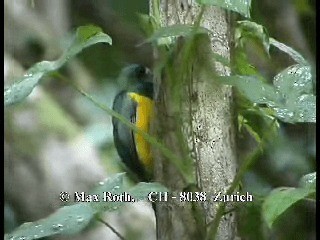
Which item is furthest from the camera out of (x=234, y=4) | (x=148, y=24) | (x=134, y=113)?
(x=134, y=113)

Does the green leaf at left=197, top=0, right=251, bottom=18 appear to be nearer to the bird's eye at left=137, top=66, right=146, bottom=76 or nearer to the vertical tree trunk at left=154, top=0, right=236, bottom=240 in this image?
the vertical tree trunk at left=154, top=0, right=236, bottom=240

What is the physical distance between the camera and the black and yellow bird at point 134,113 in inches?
31.2

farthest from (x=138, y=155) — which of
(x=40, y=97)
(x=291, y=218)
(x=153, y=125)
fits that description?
(x=40, y=97)

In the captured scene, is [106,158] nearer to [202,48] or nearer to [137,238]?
[137,238]

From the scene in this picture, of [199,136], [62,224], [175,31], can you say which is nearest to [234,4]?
[175,31]

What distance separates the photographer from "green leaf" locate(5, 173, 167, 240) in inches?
24.5

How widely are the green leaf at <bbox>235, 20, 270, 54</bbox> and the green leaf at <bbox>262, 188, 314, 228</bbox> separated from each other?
7.2 inches

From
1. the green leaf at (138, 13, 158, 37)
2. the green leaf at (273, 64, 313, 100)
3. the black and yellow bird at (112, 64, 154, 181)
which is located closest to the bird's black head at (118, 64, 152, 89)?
the black and yellow bird at (112, 64, 154, 181)

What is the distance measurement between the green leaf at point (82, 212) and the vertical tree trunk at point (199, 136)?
0.17 ft

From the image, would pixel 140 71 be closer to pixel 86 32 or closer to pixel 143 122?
pixel 143 122

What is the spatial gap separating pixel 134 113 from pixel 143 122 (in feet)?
0.15

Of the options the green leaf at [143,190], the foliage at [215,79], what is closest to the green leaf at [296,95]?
the foliage at [215,79]

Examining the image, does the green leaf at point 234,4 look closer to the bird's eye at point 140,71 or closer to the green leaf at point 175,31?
the green leaf at point 175,31

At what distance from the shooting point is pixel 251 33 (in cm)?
72
